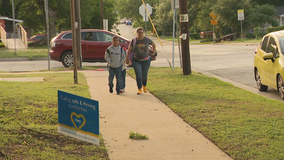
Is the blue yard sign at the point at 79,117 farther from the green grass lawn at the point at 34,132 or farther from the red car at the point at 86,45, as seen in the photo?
the red car at the point at 86,45

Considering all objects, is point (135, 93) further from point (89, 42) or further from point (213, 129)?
point (89, 42)

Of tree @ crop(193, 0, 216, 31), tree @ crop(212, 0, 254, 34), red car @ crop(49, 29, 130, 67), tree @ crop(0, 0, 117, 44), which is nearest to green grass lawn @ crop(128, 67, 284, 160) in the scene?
red car @ crop(49, 29, 130, 67)

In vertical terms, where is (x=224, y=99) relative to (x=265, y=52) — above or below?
below

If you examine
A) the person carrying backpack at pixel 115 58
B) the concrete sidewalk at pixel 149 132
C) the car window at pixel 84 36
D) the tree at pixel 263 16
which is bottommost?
the concrete sidewalk at pixel 149 132

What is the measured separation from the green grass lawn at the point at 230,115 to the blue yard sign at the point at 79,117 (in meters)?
1.73

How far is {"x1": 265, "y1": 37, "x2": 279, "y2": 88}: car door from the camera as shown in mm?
10648

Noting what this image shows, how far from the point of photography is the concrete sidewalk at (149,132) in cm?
572

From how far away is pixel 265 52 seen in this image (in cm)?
1154

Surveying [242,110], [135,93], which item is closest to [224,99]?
[242,110]

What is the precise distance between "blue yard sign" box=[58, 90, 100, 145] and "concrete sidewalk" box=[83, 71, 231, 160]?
409 millimetres

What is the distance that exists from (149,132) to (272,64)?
16.5 feet

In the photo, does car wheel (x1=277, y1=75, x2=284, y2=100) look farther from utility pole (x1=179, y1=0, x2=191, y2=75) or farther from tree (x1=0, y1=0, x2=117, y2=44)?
tree (x1=0, y1=0, x2=117, y2=44)

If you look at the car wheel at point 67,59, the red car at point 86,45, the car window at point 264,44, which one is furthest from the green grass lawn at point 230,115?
the car wheel at point 67,59

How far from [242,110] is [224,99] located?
1.33 m
